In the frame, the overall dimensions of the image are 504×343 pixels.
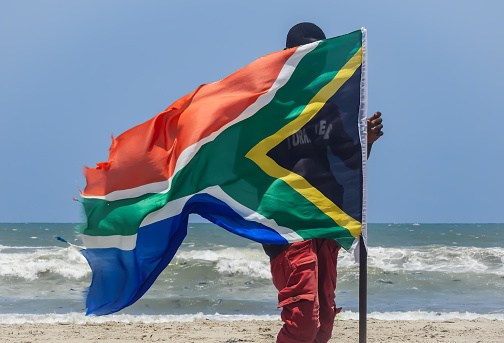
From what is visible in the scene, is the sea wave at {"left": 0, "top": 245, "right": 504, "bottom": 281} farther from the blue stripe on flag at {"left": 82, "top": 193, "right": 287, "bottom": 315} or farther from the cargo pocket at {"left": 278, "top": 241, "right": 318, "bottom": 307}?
the cargo pocket at {"left": 278, "top": 241, "right": 318, "bottom": 307}

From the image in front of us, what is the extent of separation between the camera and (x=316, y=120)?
4102mm

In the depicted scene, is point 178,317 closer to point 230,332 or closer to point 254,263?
point 230,332

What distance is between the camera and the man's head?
4305 millimetres

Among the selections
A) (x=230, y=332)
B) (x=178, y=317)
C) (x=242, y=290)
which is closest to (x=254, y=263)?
(x=242, y=290)

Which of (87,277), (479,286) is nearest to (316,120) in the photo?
(479,286)

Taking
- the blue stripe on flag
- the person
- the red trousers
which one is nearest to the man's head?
the person

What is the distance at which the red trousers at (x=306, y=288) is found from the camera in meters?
3.64

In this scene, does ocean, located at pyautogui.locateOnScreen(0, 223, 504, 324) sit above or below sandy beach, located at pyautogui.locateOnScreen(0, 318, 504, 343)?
below

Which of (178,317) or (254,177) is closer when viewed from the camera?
(254,177)

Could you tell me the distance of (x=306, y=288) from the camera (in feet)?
12.0

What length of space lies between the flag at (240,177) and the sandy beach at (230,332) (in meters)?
3.74

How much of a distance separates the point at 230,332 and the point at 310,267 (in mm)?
4542

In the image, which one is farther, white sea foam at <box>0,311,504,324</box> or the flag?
white sea foam at <box>0,311,504,324</box>

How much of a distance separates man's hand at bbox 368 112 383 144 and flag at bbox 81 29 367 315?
0.41 feet
